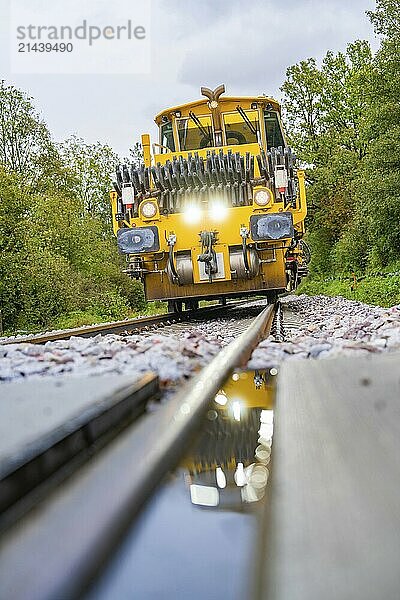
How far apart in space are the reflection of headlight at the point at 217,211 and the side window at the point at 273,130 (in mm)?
2421

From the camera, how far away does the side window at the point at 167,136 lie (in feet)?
35.2

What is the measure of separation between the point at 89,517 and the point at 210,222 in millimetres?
7974

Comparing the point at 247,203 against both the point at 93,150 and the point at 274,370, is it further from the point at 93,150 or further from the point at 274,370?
the point at 93,150

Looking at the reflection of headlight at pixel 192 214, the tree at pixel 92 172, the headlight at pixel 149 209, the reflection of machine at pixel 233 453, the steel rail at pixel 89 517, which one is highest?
the tree at pixel 92 172

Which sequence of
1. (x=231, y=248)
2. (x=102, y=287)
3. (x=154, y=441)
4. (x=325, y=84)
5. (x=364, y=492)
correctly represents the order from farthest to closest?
(x=325, y=84)
(x=102, y=287)
(x=231, y=248)
(x=154, y=441)
(x=364, y=492)

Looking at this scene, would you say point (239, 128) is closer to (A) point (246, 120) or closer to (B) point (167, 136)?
(A) point (246, 120)

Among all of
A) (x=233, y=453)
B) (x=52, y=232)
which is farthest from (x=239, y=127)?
(x=52, y=232)

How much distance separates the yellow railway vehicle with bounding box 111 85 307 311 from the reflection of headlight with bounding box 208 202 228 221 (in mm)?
14

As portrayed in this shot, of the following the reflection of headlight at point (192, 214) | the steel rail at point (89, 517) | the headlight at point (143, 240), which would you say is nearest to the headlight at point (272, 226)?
the reflection of headlight at point (192, 214)

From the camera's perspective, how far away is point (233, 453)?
3.94 feet

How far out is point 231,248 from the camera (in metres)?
8.64

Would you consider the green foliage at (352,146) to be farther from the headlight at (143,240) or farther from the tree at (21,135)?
the tree at (21,135)

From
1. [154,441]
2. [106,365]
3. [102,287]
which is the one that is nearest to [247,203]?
[106,365]

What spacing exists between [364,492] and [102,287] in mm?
26748
